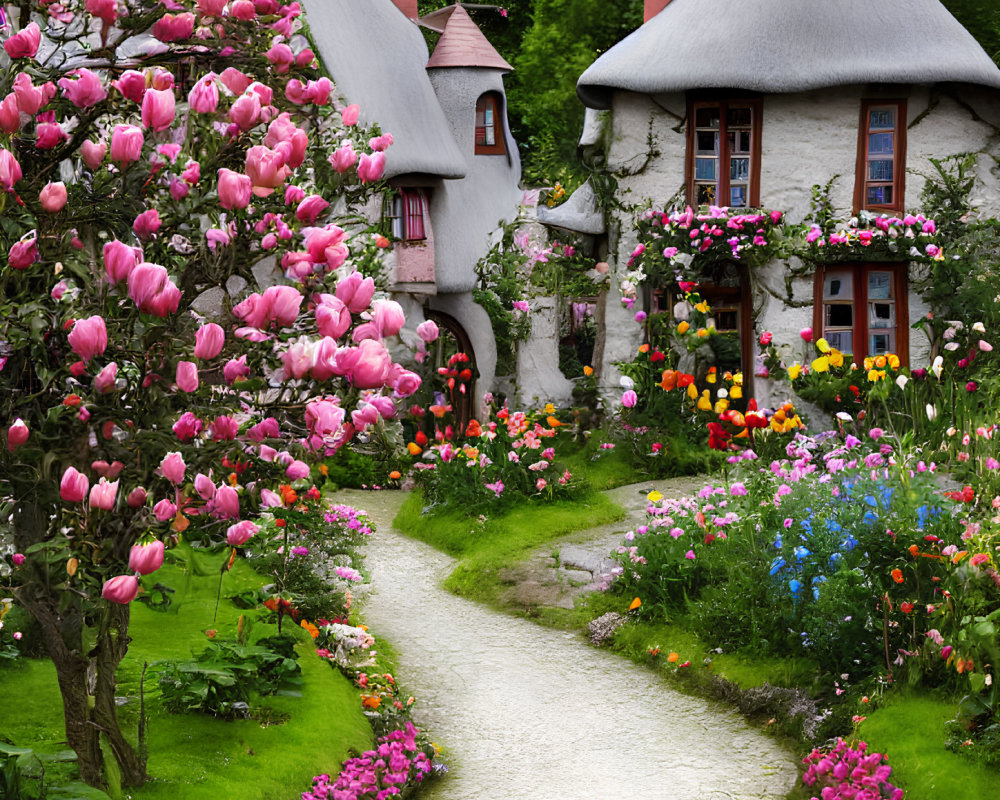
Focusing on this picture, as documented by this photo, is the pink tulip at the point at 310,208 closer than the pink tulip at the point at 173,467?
No

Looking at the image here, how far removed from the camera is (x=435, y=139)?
1480 centimetres

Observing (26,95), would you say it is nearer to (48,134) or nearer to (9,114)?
(9,114)

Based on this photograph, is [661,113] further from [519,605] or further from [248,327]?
[248,327]

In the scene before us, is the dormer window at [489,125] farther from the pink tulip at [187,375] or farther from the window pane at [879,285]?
the pink tulip at [187,375]

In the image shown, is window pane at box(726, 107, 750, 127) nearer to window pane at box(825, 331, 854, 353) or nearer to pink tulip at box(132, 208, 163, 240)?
window pane at box(825, 331, 854, 353)

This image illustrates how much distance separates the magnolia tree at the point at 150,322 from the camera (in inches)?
132

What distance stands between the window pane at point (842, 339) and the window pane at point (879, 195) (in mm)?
1461

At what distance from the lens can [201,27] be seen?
14.2ft

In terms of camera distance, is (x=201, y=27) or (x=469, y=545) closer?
(x=201, y=27)

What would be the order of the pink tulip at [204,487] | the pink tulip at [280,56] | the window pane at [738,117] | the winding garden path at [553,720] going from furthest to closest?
the window pane at [738,117] < the winding garden path at [553,720] < the pink tulip at [280,56] < the pink tulip at [204,487]

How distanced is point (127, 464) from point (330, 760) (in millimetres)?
2249

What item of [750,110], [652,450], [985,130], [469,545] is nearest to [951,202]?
[985,130]

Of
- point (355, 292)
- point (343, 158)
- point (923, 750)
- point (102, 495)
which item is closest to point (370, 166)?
point (343, 158)

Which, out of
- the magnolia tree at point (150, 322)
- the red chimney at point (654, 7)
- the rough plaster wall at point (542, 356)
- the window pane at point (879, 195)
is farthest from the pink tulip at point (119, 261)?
the red chimney at point (654, 7)
